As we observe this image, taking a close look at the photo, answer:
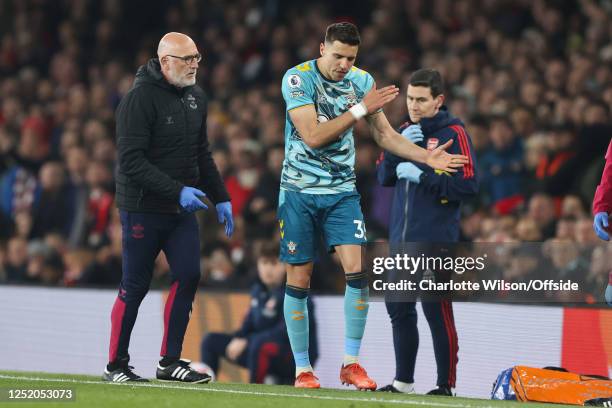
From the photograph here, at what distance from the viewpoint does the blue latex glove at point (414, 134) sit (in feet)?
28.7

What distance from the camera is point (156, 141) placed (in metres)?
8.16

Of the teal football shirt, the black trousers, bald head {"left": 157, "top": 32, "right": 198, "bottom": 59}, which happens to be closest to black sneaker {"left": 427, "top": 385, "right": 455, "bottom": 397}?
the black trousers

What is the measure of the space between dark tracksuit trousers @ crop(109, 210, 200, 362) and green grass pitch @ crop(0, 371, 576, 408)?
0.30 meters

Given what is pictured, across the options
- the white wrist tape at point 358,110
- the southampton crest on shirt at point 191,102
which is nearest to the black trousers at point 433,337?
the white wrist tape at point 358,110

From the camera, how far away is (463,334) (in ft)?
32.4

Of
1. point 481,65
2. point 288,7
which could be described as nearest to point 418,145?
point 481,65

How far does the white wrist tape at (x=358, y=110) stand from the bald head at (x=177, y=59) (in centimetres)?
108

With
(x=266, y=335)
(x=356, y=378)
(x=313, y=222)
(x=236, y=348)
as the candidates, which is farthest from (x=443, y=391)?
(x=236, y=348)

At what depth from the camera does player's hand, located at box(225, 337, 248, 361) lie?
1121cm

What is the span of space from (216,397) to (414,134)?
2475mm

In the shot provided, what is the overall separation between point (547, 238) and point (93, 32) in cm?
1028

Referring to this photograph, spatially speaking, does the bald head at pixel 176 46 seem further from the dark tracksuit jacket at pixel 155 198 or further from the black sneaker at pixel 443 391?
the black sneaker at pixel 443 391

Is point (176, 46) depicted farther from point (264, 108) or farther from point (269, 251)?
point (264, 108)

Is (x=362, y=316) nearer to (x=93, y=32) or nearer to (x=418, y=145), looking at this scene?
(x=418, y=145)
